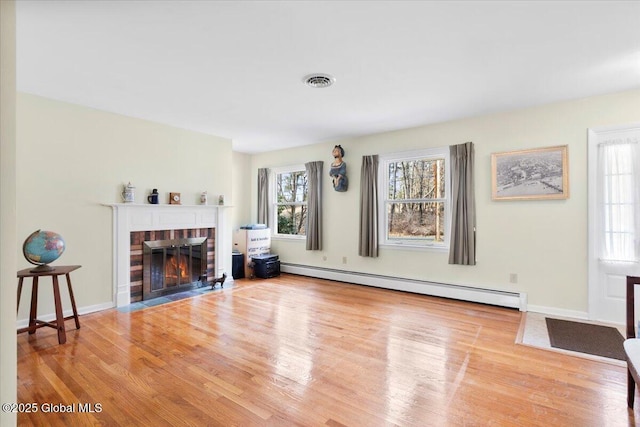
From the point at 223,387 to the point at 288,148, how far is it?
4669 millimetres

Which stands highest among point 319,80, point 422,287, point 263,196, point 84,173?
point 319,80

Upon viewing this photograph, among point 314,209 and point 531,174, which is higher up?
point 531,174

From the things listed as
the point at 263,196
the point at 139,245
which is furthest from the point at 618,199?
the point at 139,245

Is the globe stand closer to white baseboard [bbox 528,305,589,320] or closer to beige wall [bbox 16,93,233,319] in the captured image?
beige wall [bbox 16,93,233,319]

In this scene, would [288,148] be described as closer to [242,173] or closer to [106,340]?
[242,173]

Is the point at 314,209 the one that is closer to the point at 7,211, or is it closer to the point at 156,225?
the point at 156,225

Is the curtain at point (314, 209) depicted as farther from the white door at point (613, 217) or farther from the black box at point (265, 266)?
the white door at point (613, 217)

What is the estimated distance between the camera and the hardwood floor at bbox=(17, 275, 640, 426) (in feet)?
5.99

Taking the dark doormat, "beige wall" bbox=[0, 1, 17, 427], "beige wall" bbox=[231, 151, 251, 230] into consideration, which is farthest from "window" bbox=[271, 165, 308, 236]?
"beige wall" bbox=[0, 1, 17, 427]

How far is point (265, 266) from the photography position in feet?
18.3

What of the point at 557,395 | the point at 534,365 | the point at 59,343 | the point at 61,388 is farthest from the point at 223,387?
the point at 534,365

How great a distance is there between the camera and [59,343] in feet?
9.16

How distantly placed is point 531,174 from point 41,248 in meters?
5.14

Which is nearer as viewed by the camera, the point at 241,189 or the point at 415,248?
the point at 415,248
